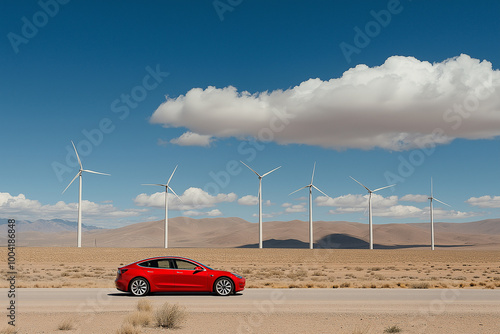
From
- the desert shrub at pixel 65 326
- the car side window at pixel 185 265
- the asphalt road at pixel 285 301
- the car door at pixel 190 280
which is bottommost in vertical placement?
the asphalt road at pixel 285 301

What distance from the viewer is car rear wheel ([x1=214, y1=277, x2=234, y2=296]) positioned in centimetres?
2077

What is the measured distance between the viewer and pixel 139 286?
20750 millimetres

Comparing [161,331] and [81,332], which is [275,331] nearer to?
[161,331]

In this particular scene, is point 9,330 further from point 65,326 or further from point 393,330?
point 393,330

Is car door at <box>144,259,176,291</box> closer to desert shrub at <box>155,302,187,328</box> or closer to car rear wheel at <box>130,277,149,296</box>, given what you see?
car rear wheel at <box>130,277,149,296</box>

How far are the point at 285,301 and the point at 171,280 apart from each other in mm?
4604

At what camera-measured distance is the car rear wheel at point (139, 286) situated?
20672 millimetres

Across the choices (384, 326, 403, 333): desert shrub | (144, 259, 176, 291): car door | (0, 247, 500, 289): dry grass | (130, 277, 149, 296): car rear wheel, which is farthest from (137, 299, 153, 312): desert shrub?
(0, 247, 500, 289): dry grass

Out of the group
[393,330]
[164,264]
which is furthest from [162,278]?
[393,330]

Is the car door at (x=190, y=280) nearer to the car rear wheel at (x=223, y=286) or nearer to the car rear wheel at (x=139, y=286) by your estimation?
the car rear wheel at (x=223, y=286)

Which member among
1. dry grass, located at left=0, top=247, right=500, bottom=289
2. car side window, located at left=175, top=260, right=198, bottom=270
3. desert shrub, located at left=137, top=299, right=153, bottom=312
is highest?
car side window, located at left=175, top=260, right=198, bottom=270

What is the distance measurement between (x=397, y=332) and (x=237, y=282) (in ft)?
28.9

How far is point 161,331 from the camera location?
13414 mm

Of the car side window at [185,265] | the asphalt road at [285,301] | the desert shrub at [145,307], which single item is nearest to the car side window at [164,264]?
the car side window at [185,265]
